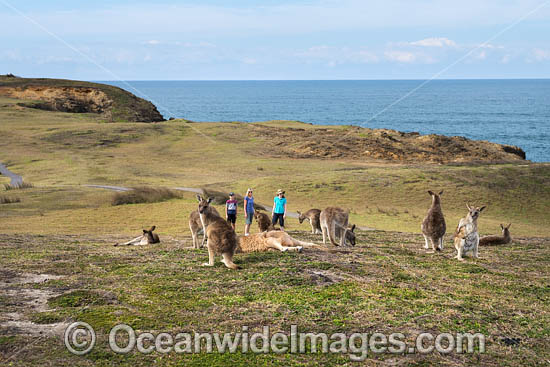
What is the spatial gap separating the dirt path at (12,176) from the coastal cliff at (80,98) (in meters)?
34.6

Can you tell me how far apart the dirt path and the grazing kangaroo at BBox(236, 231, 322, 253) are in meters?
26.6

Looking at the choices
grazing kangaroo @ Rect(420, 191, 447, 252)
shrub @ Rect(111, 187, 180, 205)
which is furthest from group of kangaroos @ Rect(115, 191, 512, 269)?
shrub @ Rect(111, 187, 180, 205)

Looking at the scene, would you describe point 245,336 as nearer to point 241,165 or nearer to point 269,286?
point 269,286

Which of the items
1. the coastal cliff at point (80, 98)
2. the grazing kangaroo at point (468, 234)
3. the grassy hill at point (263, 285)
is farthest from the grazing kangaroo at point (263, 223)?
the coastal cliff at point (80, 98)

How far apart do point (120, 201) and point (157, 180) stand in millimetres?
10275

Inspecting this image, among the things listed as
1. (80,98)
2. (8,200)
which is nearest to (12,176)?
(8,200)

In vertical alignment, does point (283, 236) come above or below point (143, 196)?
above

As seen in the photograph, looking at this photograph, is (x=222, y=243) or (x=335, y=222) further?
(x=335, y=222)

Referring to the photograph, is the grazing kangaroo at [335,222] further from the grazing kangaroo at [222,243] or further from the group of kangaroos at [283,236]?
the grazing kangaroo at [222,243]

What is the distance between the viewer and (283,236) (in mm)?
14000

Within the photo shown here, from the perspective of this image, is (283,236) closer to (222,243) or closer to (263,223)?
(222,243)

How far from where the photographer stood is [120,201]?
30453mm

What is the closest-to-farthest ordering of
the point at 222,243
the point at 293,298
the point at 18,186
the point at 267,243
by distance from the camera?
the point at 293,298 → the point at 222,243 → the point at 267,243 → the point at 18,186

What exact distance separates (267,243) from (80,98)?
77890mm
